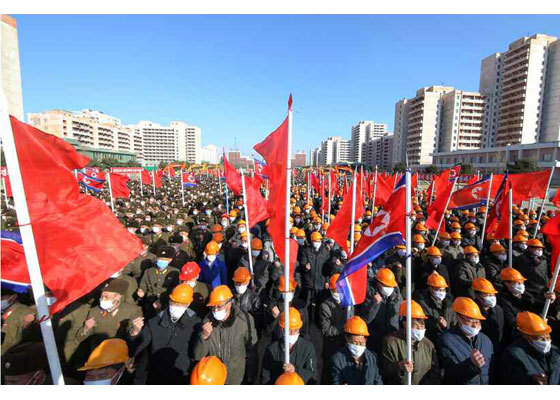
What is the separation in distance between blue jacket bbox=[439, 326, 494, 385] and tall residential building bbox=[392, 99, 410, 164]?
3465 inches

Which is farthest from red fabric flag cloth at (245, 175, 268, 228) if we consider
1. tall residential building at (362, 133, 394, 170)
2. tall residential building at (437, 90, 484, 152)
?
tall residential building at (362, 133, 394, 170)

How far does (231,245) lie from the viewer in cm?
745

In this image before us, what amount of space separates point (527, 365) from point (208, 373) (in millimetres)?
3015

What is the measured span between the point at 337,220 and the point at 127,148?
11423 cm

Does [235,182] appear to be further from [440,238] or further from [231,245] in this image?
[440,238]

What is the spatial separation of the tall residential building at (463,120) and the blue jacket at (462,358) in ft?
271

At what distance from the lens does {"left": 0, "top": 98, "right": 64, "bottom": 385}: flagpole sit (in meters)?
2.20

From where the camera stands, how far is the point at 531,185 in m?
8.78

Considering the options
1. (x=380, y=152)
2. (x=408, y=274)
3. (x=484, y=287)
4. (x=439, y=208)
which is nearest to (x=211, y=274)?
(x=408, y=274)

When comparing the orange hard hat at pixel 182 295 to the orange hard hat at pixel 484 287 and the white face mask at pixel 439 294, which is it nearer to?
the white face mask at pixel 439 294

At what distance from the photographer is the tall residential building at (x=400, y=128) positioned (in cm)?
8669

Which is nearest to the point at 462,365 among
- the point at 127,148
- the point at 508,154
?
the point at 508,154

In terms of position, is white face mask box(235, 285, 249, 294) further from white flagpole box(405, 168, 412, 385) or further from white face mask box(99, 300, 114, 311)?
white flagpole box(405, 168, 412, 385)

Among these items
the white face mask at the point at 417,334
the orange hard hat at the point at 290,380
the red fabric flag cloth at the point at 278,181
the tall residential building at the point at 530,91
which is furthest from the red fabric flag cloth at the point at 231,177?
the tall residential building at the point at 530,91
